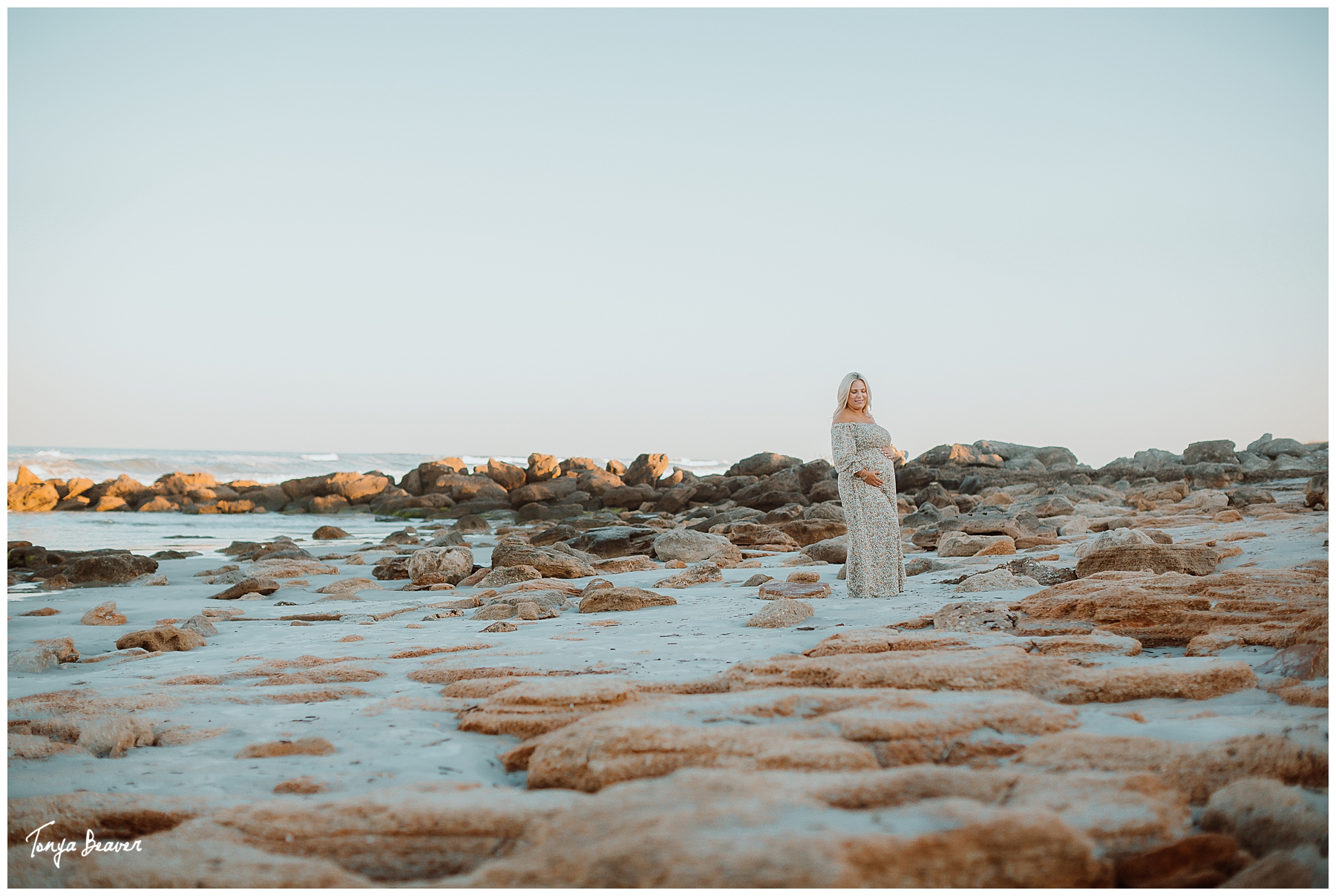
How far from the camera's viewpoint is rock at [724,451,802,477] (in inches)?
1210

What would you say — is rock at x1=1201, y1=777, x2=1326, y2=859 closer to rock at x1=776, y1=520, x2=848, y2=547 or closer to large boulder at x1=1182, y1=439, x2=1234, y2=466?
rock at x1=776, y1=520, x2=848, y2=547

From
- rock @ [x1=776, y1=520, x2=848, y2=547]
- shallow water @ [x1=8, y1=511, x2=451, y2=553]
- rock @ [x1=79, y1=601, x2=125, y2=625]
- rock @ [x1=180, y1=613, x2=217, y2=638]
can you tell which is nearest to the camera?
rock @ [x1=180, y1=613, x2=217, y2=638]

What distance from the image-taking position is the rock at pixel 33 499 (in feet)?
102

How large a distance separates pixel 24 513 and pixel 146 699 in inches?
1313

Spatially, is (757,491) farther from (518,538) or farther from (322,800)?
(322,800)

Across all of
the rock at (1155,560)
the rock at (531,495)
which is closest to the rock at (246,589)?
the rock at (1155,560)

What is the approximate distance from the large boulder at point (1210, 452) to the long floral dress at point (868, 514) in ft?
86.5

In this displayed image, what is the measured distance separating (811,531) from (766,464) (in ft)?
58.9

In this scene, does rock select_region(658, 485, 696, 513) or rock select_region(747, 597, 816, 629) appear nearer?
rock select_region(747, 597, 816, 629)

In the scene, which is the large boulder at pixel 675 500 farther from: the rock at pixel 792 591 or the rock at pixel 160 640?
the rock at pixel 160 640

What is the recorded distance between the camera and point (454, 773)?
2883 mm

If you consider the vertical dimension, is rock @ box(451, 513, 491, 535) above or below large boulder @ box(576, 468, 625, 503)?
below

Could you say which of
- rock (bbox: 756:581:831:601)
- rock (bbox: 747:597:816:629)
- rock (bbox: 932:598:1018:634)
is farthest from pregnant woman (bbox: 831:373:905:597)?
rock (bbox: 932:598:1018:634)
